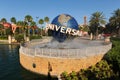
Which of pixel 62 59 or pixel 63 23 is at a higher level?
pixel 63 23

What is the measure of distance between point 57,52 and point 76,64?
107 inches

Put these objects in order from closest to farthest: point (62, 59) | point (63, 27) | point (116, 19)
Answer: point (62, 59) < point (63, 27) < point (116, 19)

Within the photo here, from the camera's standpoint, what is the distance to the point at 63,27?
2852cm

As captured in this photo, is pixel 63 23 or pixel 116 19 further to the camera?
pixel 116 19

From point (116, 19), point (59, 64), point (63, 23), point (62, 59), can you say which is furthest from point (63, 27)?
point (116, 19)

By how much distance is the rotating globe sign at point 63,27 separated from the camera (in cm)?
2858

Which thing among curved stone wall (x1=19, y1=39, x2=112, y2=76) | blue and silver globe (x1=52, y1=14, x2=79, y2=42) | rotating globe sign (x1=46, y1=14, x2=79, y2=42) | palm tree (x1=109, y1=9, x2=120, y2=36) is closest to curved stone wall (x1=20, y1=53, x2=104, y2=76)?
curved stone wall (x1=19, y1=39, x2=112, y2=76)

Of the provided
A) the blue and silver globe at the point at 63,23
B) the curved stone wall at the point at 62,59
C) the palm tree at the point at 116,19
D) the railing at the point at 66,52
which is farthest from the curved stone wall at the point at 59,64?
the palm tree at the point at 116,19

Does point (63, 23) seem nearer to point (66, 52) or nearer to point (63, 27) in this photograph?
point (63, 27)

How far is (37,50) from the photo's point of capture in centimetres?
2388

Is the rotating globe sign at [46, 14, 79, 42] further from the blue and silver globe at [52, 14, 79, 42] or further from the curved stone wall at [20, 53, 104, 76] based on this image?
the curved stone wall at [20, 53, 104, 76]

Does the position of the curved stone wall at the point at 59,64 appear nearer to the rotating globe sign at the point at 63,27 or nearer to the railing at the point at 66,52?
the railing at the point at 66,52

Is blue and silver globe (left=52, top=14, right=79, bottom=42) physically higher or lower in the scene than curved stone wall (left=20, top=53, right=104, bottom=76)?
higher

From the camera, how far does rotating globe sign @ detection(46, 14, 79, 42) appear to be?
93.8 ft
